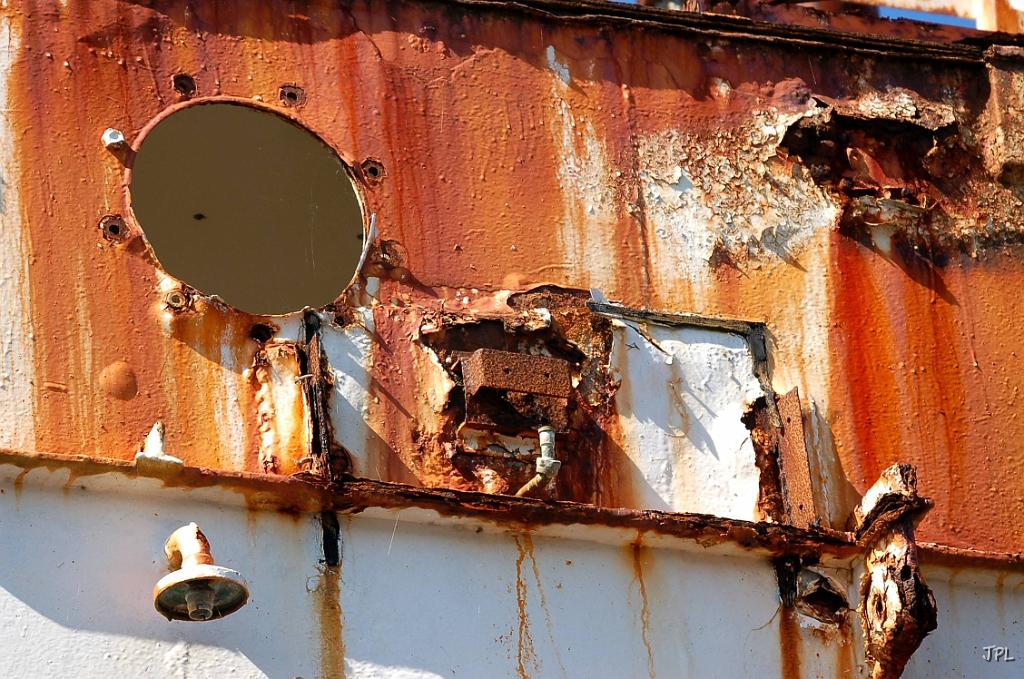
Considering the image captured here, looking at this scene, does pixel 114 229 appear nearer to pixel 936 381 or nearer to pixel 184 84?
pixel 184 84

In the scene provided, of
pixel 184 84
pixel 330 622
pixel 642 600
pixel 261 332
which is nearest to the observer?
pixel 330 622

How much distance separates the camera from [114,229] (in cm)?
607

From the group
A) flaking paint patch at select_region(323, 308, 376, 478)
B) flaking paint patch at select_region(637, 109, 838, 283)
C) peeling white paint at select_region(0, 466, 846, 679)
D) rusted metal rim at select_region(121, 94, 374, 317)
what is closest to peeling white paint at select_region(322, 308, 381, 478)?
flaking paint patch at select_region(323, 308, 376, 478)

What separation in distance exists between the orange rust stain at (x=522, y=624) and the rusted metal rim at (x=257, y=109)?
935 millimetres

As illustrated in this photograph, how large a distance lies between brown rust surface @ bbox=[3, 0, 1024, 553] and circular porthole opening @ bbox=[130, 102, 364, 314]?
73cm

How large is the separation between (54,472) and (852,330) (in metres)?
2.64

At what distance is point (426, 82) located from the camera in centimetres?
666

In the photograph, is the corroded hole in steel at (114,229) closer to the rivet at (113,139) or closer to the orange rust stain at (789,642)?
the rivet at (113,139)

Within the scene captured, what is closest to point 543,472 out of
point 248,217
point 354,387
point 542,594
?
point 542,594

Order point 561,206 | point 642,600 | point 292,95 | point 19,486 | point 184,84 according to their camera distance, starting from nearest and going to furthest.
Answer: point 19,486, point 642,600, point 184,84, point 292,95, point 561,206

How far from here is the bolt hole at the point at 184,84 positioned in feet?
20.8

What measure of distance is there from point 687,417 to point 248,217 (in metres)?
2.30

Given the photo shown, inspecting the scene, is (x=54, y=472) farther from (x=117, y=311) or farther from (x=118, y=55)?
(x=118, y=55)

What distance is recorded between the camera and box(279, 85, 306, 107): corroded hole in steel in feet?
21.2
